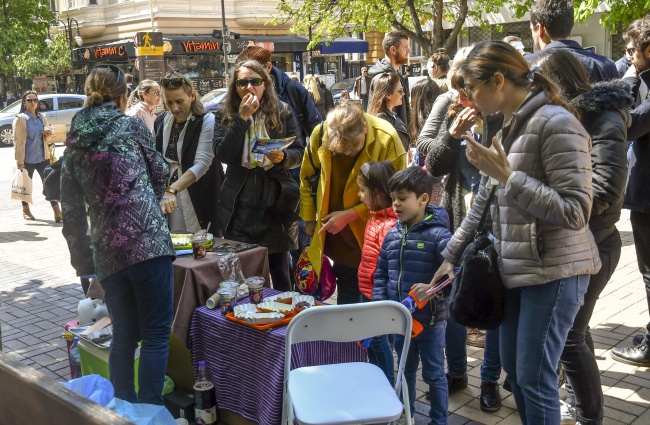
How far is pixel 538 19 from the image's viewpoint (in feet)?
12.7

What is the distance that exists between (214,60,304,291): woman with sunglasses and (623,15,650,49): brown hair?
204cm

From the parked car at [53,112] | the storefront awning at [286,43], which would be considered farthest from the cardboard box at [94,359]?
the storefront awning at [286,43]

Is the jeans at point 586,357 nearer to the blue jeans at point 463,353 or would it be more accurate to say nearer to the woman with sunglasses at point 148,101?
the blue jeans at point 463,353

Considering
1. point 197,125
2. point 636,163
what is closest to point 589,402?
point 636,163

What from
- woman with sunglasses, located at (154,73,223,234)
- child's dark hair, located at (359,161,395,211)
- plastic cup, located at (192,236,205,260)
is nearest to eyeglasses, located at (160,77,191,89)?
woman with sunglasses, located at (154,73,223,234)

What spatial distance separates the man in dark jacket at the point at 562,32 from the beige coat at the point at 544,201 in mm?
1220

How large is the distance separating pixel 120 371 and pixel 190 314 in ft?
1.56

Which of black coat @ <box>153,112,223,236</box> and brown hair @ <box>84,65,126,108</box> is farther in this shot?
black coat @ <box>153,112,223,236</box>

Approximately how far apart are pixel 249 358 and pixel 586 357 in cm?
160

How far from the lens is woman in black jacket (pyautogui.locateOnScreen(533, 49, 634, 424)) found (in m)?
2.99

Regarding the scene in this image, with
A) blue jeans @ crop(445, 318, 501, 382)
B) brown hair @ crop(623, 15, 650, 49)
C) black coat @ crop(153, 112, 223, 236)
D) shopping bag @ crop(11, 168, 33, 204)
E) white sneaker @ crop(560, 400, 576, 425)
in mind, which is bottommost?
white sneaker @ crop(560, 400, 576, 425)

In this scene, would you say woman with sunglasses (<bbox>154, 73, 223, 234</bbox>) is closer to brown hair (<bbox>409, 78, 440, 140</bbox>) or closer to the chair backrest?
brown hair (<bbox>409, 78, 440, 140</bbox>)

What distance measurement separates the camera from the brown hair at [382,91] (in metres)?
5.46

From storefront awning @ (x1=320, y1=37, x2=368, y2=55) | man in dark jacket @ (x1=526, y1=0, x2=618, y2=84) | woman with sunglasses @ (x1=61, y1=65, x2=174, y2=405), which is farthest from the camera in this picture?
storefront awning @ (x1=320, y1=37, x2=368, y2=55)
